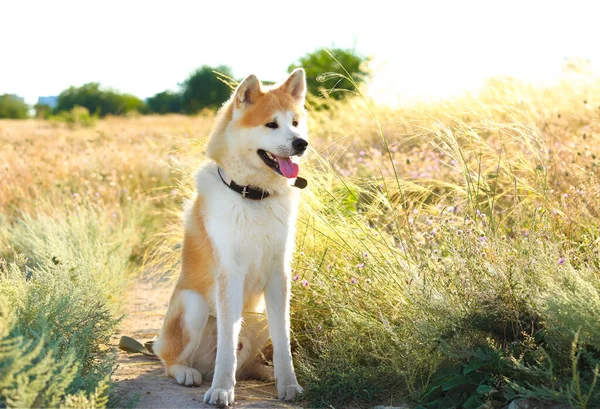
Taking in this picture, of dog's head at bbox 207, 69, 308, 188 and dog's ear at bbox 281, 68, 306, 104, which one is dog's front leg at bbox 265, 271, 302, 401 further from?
dog's ear at bbox 281, 68, 306, 104

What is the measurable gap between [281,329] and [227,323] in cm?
35

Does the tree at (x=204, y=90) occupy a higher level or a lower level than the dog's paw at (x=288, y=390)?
higher

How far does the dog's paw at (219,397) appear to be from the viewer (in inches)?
156

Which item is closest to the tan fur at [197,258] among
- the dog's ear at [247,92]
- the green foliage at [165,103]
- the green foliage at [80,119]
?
the dog's ear at [247,92]

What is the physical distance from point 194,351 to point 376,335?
1.18 metres

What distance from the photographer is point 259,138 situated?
13.7ft

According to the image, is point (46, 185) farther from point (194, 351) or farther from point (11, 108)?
point (11, 108)

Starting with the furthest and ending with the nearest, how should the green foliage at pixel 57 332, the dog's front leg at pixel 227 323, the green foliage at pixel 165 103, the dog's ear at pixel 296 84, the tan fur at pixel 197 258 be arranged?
the green foliage at pixel 165 103 → the dog's ear at pixel 296 84 → the tan fur at pixel 197 258 → the dog's front leg at pixel 227 323 → the green foliage at pixel 57 332

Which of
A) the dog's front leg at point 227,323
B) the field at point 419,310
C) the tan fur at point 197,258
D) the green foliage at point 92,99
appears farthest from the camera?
the green foliage at point 92,99

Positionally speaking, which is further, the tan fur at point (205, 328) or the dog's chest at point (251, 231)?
the tan fur at point (205, 328)

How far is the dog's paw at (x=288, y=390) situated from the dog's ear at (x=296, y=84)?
175cm

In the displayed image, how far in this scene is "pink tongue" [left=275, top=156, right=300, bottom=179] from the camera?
416 centimetres

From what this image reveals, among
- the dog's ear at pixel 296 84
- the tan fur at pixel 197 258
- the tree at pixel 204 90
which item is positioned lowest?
the tan fur at pixel 197 258

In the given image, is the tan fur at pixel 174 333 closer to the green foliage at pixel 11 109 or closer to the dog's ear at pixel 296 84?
the dog's ear at pixel 296 84
